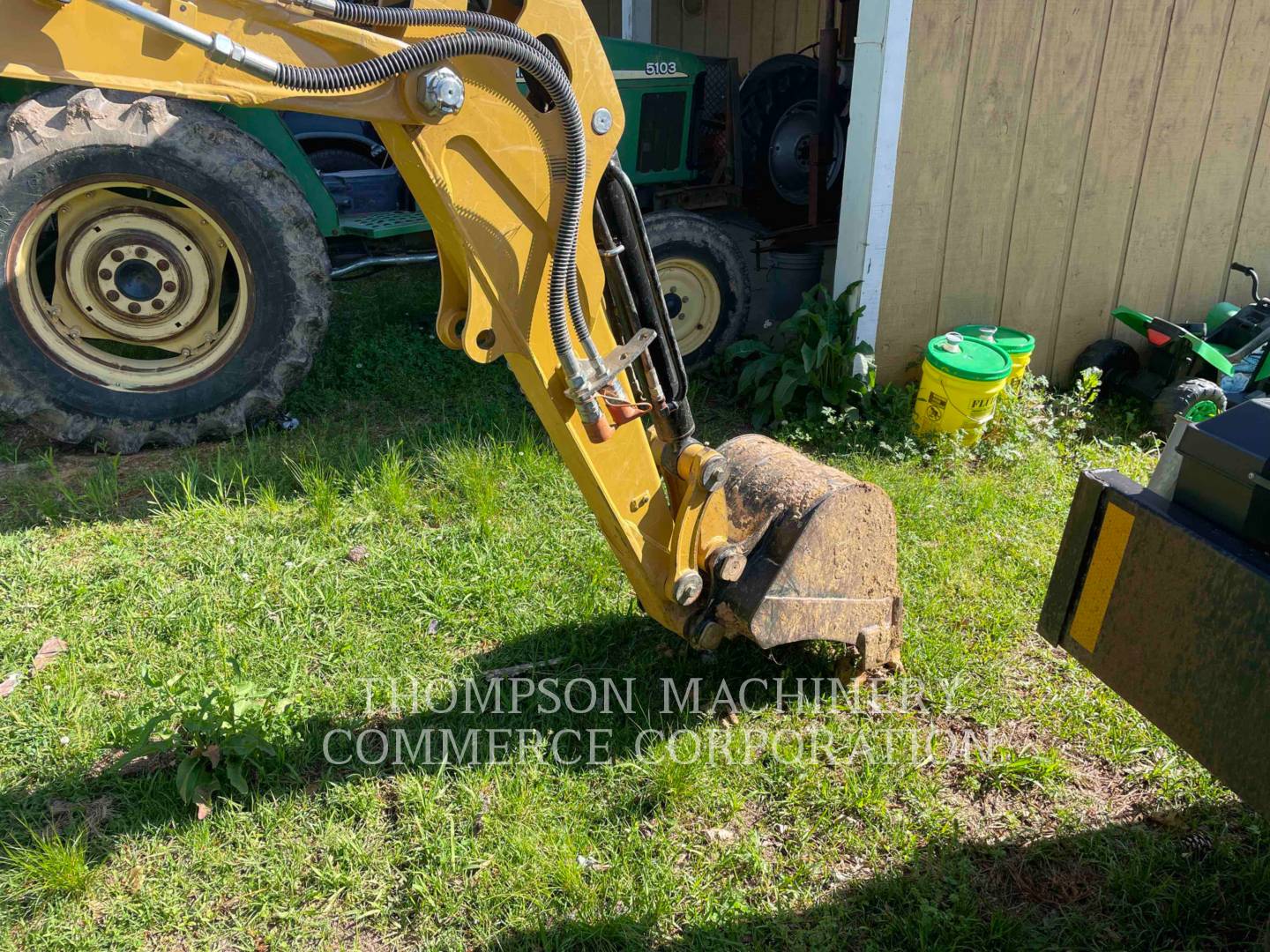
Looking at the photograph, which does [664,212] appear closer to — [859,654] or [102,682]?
[859,654]

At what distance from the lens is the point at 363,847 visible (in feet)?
8.35

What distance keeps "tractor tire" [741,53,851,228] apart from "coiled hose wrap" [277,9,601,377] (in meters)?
4.20

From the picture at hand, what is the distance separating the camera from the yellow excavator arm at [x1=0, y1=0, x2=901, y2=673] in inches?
64.4

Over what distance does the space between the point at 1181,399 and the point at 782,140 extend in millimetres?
2931

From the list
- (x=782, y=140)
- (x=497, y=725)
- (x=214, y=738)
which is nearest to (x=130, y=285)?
(x=214, y=738)

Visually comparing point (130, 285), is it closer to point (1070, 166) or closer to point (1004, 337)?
point (1004, 337)

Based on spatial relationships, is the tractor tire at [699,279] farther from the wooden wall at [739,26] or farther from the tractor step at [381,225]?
the wooden wall at [739,26]

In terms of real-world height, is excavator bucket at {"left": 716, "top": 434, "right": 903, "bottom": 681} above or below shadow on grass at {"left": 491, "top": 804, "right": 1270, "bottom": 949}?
above

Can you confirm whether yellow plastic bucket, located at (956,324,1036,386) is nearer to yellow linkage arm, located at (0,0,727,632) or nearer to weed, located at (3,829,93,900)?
yellow linkage arm, located at (0,0,727,632)

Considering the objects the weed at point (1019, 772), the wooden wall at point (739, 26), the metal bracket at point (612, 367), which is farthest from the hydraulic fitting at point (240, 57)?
the wooden wall at point (739, 26)

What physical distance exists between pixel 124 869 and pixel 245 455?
2425 millimetres

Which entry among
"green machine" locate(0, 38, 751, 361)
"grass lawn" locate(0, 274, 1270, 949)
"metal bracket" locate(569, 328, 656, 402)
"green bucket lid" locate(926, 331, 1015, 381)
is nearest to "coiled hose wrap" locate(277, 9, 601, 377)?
"metal bracket" locate(569, 328, 656, 402)

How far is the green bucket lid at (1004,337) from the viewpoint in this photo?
4.94 m

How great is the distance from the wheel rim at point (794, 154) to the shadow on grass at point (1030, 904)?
4511 mm
